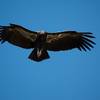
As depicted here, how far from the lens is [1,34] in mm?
17156

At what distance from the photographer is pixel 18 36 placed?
1733 centimetres

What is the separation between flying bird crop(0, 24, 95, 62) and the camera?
56.0ft

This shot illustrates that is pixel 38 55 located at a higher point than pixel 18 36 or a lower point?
lower

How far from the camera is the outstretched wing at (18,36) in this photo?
17141mm

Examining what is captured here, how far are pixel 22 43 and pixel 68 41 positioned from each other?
5.43 ft

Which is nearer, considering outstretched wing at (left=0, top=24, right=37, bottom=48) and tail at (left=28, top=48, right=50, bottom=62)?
tail at (left=28, top=48, right=50, bottom=62)

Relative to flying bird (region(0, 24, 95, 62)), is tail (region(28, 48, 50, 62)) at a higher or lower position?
lower

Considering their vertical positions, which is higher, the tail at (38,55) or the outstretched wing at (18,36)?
the outstretched wing at (18,36)

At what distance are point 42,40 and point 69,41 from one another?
3.54 feet

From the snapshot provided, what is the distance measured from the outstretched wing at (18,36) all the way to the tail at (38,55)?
417 mm

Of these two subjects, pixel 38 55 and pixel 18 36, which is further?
pixel 18 36

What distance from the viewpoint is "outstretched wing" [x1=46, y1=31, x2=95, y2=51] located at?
17.6 metres

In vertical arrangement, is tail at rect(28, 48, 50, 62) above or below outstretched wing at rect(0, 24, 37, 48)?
below

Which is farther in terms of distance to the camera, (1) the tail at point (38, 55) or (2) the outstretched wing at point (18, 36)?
(2) the outstretched wing at point (18, 36)
